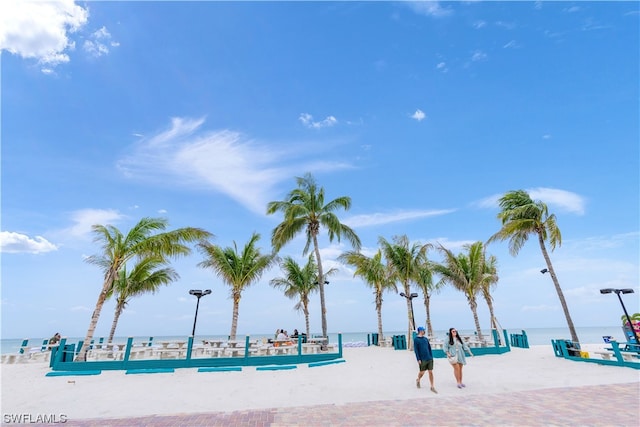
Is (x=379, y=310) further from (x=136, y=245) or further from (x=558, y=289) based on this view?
(x=136, y=245)

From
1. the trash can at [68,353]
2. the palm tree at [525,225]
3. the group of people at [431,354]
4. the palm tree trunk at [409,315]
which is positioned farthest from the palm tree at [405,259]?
the trash can at [68,353]

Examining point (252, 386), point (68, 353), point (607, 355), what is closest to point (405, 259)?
point (607, 355)

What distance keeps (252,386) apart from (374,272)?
57.8ft

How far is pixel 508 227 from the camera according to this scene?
17094 millimetres

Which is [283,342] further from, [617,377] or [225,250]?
[617,377]

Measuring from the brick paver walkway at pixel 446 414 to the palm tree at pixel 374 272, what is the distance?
55.2 ft

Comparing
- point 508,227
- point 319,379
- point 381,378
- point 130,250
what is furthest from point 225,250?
point 508,227

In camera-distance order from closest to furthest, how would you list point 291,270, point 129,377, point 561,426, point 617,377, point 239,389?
1. point 561,426
2. point 239,389
3. point 617,377
4. point 129,377
5. point 291,270

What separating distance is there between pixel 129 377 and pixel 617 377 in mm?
15429

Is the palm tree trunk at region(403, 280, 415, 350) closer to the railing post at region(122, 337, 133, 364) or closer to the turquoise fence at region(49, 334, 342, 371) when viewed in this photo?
the turquoise fence at region(49, 334, 342, 371)

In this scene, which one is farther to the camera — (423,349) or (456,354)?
(456,354)

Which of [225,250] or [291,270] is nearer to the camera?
[225,250]

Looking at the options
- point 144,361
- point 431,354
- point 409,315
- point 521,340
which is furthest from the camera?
point 521,340

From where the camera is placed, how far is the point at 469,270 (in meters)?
21.1
